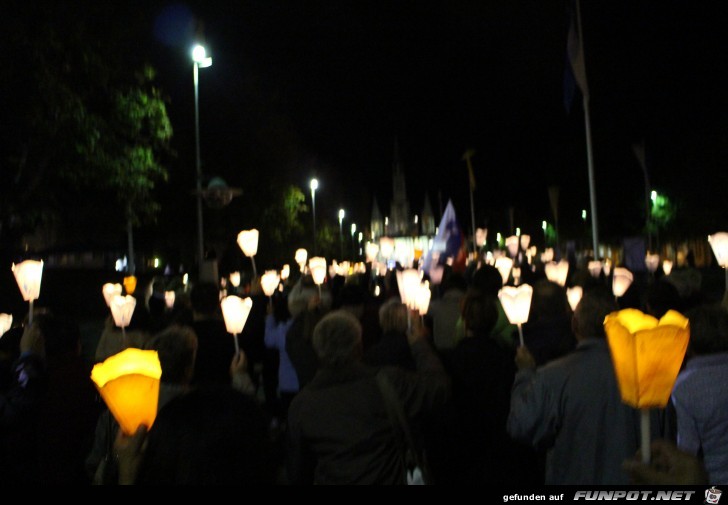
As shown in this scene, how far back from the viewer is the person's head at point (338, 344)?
3797 mm

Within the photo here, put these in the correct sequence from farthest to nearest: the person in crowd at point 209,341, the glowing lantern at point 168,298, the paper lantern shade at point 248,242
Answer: the paper lantern shade at point 248,242, the glowing lantern at point 168,298, the person in crowd at point 209,341

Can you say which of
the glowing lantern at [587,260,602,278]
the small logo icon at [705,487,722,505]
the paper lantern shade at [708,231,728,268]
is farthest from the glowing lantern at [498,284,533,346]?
the glowing lantern at [587,260,602,278]

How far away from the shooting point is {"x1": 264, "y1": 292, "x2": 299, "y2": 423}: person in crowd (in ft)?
25.3

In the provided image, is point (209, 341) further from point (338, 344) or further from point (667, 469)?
point (667, 469)

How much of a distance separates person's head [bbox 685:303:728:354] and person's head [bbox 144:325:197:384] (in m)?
2.64

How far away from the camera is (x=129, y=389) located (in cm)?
304

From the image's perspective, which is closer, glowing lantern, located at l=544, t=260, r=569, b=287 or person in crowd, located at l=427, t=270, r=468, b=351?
person in crowd, located at l=427, t=270, r=468, b=351

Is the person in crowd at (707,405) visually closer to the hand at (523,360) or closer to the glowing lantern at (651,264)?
the hand at (523,360)

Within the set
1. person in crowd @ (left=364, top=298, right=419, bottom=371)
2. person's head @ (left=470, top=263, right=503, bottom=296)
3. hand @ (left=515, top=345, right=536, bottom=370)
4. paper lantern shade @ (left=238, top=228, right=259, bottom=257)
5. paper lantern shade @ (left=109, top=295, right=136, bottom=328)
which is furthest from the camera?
paper lantern shade @ (left=238, top=228, right=259, bottom=257)

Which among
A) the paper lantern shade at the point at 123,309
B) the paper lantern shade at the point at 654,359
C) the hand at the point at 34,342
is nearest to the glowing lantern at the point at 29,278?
the paper lantern shade at the point at 123,309

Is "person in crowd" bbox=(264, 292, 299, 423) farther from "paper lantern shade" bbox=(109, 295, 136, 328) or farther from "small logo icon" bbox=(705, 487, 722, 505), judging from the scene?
"small logo icon" bbox=(705, 487, 722, 505)

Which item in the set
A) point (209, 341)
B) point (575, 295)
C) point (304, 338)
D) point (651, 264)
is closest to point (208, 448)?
point (209, 341)

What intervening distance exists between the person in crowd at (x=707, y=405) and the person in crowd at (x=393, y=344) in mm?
2099

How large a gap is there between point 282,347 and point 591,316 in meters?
4.64
